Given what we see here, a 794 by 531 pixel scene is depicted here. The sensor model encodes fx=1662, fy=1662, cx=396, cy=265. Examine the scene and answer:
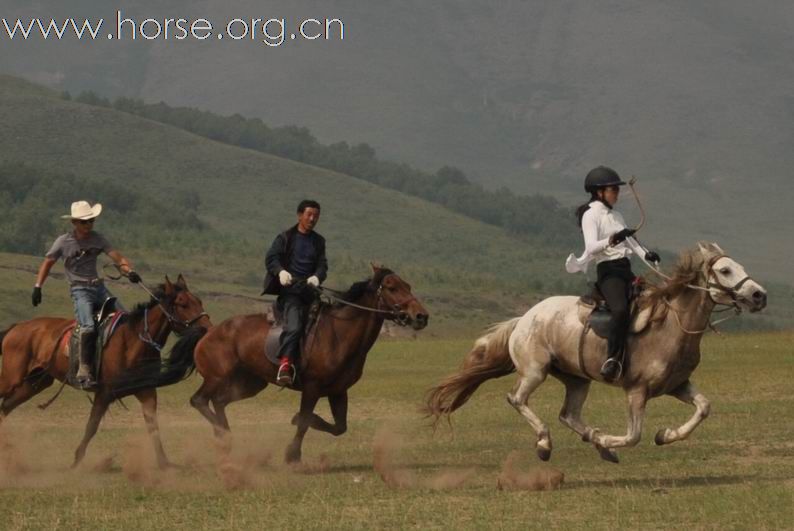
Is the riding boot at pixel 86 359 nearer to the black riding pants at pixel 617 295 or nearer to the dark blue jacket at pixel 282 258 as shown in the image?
the dark blue jacket at pixel 282 258

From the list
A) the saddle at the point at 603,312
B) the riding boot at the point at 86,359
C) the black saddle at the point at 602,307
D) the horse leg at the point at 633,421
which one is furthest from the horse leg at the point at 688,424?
the riding boot at the point at 86,359

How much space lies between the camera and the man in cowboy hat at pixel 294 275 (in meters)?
17.7

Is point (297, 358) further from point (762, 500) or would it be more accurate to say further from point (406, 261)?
point (406, 261)

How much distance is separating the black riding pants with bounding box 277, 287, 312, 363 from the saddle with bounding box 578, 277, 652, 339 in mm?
3209

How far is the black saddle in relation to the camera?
15.8 m

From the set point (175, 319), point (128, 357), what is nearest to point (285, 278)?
point (175, 319)

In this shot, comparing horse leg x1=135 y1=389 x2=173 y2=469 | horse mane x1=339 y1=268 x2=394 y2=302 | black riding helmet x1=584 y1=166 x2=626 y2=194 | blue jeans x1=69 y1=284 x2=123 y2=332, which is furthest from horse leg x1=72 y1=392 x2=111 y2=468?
black riding helmet x1=584 y1=166 x2=626 y2=194

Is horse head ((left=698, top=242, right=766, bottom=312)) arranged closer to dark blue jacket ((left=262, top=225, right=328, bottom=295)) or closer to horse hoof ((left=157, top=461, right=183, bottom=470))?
dark blue jacket ((left=262, top=225, right=328, bottom=295))

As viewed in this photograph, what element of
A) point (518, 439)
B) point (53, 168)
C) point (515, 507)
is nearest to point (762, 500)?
point (515, 507)

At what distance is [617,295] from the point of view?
51.7 feet

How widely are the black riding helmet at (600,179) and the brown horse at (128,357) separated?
5033mm

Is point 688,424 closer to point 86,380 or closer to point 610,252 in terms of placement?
point 610,252

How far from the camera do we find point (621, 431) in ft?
70.4

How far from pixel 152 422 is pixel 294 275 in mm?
2341
